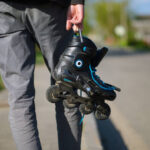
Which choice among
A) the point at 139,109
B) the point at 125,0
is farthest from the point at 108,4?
the point at 139,109

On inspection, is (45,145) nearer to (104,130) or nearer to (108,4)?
(104,130)

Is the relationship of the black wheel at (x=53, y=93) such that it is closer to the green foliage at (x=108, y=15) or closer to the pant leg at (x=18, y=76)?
the pant leg at (x=18, y=76)

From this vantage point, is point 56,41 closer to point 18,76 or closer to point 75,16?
point 75,16

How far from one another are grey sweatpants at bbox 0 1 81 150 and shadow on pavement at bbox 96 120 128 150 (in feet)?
3.87

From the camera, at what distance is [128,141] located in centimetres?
256

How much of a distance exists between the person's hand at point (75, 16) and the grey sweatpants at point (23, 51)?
0.06 meters

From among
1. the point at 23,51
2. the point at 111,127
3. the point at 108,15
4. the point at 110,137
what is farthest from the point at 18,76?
the point at 108,15

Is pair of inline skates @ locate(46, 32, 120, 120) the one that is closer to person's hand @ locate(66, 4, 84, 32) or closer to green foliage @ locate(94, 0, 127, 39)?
person's hand @ locate(66, 4, 84, 32)

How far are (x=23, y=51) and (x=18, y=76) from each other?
14cm

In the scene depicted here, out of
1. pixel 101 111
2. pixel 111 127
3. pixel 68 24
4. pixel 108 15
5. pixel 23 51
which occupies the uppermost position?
pixel 108 15

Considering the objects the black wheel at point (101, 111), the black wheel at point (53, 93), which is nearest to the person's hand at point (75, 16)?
the black wheel at point (53, 93)

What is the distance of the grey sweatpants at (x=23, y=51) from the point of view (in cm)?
136

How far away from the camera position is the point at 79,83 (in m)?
1.36

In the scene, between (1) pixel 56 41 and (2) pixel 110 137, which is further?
(2) pixel 110 137
